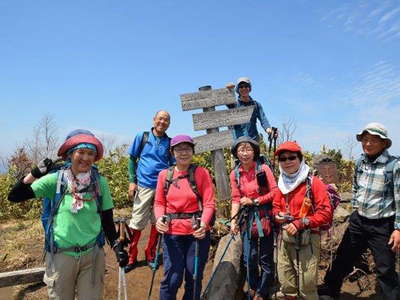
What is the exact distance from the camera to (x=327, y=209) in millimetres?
3793

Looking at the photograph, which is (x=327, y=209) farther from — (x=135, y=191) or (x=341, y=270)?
(x=135, y=191)

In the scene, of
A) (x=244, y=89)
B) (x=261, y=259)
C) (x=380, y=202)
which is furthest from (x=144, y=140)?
(x=380, y=202)

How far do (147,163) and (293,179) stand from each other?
2250 millimetres

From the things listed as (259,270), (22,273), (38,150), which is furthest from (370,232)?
(38,150)

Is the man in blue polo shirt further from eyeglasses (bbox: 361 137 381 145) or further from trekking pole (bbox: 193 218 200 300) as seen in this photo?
eyeglasses (bbox: 361 137 381 145)

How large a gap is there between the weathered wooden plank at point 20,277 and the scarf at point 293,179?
14.0 feet

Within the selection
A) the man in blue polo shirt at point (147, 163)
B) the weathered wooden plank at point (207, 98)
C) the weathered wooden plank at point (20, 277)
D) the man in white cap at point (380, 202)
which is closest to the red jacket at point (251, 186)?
the man in white cap at point (380, 202)

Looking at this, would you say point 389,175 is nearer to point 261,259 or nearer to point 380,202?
point 380,202

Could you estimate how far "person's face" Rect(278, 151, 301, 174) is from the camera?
3963 millimetres

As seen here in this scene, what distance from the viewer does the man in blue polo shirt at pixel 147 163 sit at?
5.15 meters

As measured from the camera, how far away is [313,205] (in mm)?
3875

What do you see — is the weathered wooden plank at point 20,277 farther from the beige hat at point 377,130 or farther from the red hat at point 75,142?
the beige hat at point 377,130

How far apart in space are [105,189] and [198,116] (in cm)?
365

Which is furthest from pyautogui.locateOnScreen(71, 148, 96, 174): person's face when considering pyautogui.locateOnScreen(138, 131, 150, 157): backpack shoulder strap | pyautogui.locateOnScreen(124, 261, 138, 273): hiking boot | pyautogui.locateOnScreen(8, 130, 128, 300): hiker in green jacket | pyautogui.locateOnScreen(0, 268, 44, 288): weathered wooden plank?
pyautogui.locateOnScreen(0, 268, 44, 288): weathered wooden plank
